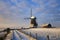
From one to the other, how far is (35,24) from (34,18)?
4747 mm

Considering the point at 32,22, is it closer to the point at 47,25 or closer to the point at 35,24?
the point at 35,24

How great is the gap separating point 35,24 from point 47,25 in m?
17.7

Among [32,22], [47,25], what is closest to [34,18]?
[32,22]

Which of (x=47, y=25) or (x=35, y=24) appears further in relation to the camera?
(x=47, y=25)

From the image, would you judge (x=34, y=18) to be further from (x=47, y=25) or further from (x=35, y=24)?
(x=47, y=25)

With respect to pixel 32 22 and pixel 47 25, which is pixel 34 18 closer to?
pixel 32 22

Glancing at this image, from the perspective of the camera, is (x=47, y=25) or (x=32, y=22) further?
(x=47, y=25)

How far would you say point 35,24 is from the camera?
13925 centimetres

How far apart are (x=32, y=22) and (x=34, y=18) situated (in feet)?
11.6

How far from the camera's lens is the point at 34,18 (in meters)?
139

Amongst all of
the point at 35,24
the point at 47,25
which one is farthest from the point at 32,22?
the point at 47,25

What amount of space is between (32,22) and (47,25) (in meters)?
19.7

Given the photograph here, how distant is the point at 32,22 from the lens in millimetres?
138750
